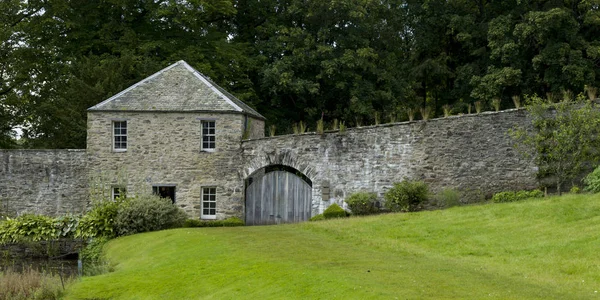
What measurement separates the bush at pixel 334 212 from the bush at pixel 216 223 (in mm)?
3695

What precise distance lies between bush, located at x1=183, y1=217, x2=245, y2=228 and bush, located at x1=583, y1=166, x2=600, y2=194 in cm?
1249

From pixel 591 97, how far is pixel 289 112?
1769cm

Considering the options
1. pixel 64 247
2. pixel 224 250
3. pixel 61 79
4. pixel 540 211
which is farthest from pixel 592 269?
pixel 61 79

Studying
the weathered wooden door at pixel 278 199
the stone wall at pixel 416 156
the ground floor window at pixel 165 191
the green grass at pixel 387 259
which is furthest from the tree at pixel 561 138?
the ground floor window at pixel 165 191

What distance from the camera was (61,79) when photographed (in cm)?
3522

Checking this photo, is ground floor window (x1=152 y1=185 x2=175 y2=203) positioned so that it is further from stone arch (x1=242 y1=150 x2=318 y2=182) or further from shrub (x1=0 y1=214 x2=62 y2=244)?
shrub (x1=0 y1=214 x2=62 y2=244)

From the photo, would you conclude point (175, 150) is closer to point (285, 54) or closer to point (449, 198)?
point (285, 54)

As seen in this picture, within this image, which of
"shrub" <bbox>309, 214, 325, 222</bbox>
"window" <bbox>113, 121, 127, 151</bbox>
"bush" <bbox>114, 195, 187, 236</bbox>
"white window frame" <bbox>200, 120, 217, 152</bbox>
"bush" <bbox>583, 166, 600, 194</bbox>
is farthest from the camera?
"window" <bbox>113, 121, 127, 151</bbox>

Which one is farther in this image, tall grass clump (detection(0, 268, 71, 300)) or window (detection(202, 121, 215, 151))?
window (detection(202, 121, 215, 151))

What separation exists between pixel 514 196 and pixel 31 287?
1502 cm

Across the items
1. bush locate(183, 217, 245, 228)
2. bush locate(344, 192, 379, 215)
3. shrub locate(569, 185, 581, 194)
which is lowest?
bush locate(183, 217, 245, 228)

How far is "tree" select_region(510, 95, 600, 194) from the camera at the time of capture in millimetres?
22391

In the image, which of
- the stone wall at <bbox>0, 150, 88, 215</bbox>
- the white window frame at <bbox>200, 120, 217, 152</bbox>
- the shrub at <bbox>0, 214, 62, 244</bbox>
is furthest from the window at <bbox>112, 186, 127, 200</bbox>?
the white window frame at <bbox>200, 120, 217, 152</bbox>

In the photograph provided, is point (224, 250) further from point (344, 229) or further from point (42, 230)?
point (42, 230)
